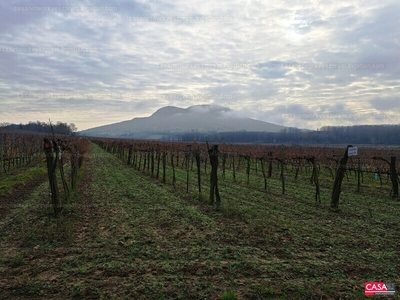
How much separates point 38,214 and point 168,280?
606 centimetres

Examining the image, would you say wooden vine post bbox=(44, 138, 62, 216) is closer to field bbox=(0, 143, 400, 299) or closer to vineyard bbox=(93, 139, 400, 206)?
field bbox=(0, 143, 400, 299)

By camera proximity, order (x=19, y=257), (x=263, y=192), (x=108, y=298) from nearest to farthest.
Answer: (x=108, y=298)
(x=19, y=257)
(x=263, y=192)

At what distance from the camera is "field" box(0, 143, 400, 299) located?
15.8 feet

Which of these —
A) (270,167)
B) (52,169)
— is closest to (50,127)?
(52,169)

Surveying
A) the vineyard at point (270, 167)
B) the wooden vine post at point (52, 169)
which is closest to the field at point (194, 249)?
the wooden vine post at point (52, 169)

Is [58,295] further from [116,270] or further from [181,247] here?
[181,247]

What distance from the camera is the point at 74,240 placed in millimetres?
7000

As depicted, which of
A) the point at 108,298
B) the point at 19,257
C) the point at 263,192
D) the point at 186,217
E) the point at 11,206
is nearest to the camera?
the point at 108,298

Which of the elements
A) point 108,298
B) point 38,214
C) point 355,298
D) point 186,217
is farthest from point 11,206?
point 355,298

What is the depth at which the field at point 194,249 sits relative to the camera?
4805 millimetres

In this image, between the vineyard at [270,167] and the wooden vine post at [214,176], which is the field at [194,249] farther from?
the vineyard at [270,167]

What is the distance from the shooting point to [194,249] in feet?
21.2

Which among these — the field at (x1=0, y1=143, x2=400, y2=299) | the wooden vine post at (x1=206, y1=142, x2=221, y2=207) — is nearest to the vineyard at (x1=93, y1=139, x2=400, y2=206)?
the wooden vine post at (x1=206, y1=142, x2=221, y2=207)

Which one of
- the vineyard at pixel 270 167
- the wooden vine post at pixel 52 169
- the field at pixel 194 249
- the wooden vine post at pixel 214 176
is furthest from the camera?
the vineyard at pixel 270 167
